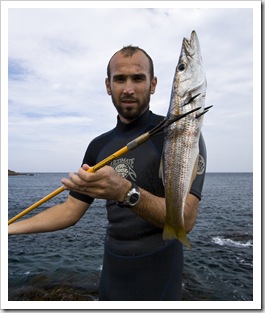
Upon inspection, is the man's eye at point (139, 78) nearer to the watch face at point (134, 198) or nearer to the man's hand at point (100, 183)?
the man's hand at point (100, 183)

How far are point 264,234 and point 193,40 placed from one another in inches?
110

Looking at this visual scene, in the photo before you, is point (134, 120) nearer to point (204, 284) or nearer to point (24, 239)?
point (204, 284)

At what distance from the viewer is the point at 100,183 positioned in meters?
2.51

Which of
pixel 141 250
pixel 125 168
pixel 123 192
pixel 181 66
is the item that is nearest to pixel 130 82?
pixel 181 66

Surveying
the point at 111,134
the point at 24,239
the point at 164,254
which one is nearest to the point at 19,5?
the point at 111,134

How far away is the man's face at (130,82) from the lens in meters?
3.38

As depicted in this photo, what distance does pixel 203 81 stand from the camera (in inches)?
107

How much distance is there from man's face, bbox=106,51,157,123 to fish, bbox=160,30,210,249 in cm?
69

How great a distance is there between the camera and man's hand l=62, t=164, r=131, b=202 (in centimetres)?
247

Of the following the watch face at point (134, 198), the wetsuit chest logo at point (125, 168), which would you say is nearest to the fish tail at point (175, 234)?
the watch face at point (134, 198)

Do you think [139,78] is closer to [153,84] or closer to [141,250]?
[153,84]

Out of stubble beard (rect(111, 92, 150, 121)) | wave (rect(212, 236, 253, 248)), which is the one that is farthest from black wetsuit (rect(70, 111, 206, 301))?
wave (rect(212, 236, 253, 248))

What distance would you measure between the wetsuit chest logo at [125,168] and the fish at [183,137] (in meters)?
0.75

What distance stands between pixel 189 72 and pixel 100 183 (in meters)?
1.34
